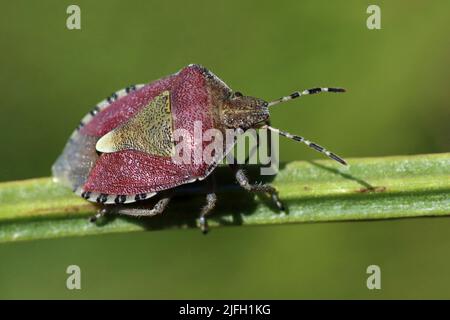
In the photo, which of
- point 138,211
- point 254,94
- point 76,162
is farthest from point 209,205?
point 254,94

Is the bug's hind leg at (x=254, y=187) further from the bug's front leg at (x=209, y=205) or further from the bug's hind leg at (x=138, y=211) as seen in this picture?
the bug's hind leg at (x=138, y=211)

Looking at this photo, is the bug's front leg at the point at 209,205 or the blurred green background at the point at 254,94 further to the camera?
the blurred green background at the point at 254,94

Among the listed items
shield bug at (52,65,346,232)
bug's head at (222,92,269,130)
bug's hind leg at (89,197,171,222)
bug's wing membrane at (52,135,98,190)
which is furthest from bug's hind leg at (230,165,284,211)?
bug's wing membrane at (52,135,98,190)

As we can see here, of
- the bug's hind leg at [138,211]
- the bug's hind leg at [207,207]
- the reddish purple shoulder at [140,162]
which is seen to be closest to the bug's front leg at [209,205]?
the bug's hind leg at [207,207]

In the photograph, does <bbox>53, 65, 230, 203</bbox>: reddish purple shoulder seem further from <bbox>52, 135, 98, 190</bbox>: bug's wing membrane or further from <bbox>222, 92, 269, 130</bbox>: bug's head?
<bbox>222, 92, 269, 130</bbox>: bug's head

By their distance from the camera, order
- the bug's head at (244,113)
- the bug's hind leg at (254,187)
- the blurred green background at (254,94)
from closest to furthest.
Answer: the bug's hind leg at (254,187), the bug's head at (244,113), the blurred green background at (254,94)

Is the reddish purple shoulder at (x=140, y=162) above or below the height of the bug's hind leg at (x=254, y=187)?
above
